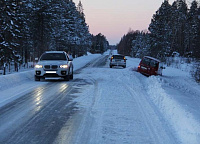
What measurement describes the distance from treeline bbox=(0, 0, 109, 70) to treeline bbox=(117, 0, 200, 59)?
713 inches

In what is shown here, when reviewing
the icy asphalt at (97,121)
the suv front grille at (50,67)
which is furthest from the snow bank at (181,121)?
the suv front grille at (50,67)

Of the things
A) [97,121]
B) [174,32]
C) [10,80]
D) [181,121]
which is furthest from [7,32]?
[174,32]

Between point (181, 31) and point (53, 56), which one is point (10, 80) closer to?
point (53, 56)

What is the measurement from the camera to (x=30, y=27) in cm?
3616

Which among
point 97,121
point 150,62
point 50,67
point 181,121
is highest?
point 150,62

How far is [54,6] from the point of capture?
3766 centimetres

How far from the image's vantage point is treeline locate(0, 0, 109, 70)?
24.2 metres

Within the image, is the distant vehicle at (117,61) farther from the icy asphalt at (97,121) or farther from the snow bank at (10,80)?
the icy asphalt at (97,121)

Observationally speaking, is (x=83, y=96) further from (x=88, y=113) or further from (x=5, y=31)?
(x=5, y=31)

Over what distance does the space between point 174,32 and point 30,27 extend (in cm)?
5287

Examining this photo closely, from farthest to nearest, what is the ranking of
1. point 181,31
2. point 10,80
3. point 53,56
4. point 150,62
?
point 181,31
point 150,62
point 53,56
point 10,80

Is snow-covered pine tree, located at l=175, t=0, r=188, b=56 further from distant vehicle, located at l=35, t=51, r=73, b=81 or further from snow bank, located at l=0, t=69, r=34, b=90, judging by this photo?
snow bank, located at l=0, t=69, r=34, b=90

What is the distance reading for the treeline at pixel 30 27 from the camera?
24.2 metres

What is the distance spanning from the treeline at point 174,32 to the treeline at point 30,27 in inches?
713
